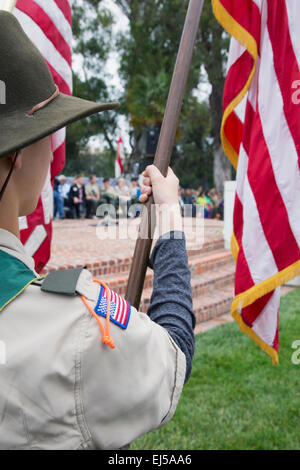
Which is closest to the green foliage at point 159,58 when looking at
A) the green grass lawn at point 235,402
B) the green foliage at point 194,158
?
the green foliage at point 194,158

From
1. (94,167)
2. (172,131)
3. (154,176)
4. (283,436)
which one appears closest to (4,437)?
(154,176)

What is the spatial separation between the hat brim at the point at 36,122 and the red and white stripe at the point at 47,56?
1.66 meters

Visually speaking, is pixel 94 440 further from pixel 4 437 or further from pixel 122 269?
pixel 122 269

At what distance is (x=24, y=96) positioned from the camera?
914 mm

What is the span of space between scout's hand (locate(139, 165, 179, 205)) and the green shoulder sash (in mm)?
463

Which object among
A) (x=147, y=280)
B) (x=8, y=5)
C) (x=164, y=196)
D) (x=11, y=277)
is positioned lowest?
(x=147, y=280)

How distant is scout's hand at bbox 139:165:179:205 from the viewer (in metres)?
1.22

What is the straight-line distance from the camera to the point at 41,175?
3.16ft

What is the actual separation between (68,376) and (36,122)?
0.50 m

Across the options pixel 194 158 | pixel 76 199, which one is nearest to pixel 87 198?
pixel 76 199

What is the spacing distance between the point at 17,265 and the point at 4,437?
0.31 m

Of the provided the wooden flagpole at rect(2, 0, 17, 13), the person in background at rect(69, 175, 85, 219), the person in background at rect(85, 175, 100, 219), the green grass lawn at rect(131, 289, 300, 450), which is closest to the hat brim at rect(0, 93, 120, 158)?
the wooden flagpole at rect(2, 0, 17, 13)

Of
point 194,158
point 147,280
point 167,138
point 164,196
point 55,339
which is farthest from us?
point 194,158

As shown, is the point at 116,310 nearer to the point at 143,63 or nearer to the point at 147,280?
the point at 147,280
